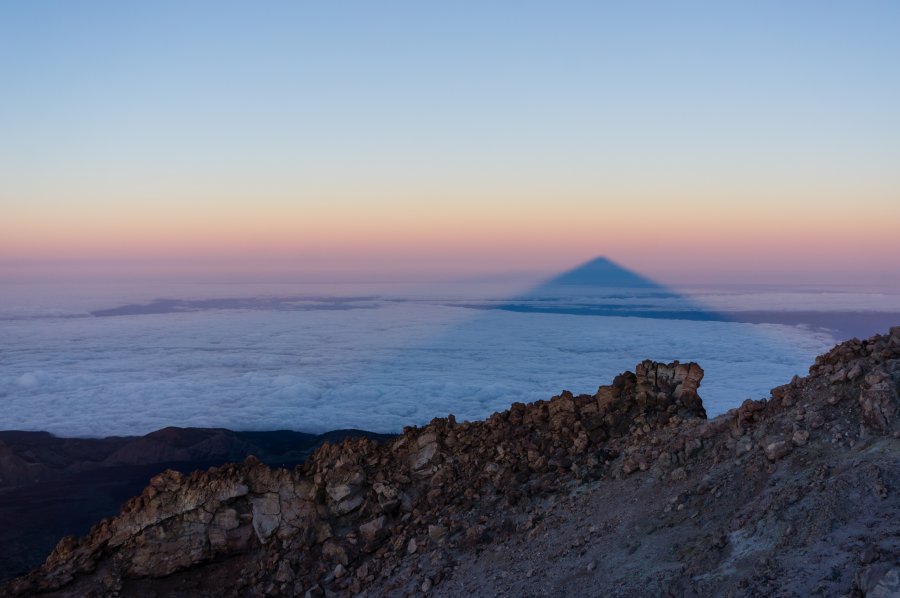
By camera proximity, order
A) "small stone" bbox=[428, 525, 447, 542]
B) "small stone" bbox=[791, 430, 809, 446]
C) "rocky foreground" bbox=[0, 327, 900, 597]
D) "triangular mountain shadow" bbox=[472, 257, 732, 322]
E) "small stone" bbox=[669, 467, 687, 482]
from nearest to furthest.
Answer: "rocky foreground" bbox=[0, 327, 900, 597] < "small stone" bbox=[791, 430, 809, 446] < "small stone" bbox=[669, 467, 687, 482] < "small stone" bbox=[428, 525, 447, 542] < "triangular mountain shadow" bbox=[472, 257, 732, 322]

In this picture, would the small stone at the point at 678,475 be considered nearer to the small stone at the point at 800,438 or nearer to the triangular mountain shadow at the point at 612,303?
the small stone at the point at 800,438

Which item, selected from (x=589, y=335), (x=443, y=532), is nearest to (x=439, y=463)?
(x=443, y=532)

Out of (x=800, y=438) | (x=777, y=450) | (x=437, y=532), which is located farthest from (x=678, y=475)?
(x=437, y=532)

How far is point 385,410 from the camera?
26.3 meters

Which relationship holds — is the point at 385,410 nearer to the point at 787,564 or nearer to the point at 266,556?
the point at 266,556

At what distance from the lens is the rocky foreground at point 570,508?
4.75m

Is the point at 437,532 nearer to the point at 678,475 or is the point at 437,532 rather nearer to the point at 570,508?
the point at 570,508

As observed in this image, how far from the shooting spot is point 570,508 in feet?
21.0

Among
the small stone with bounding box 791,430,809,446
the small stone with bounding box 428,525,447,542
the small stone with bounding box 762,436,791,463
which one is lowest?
the small stone with bounding box 428,525,447,542

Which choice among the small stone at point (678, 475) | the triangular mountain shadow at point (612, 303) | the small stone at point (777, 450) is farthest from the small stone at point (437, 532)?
the triangular mountain shadow at point (612, 303)

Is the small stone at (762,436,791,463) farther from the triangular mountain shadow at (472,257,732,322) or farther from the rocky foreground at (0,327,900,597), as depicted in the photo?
the triangular mountain shadow at (472,257,732,322)

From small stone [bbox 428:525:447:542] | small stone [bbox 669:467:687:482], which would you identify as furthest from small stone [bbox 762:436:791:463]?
small stone [bbox 428:525:447:542]

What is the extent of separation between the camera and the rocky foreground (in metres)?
4.75

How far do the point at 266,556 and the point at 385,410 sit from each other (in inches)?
747
